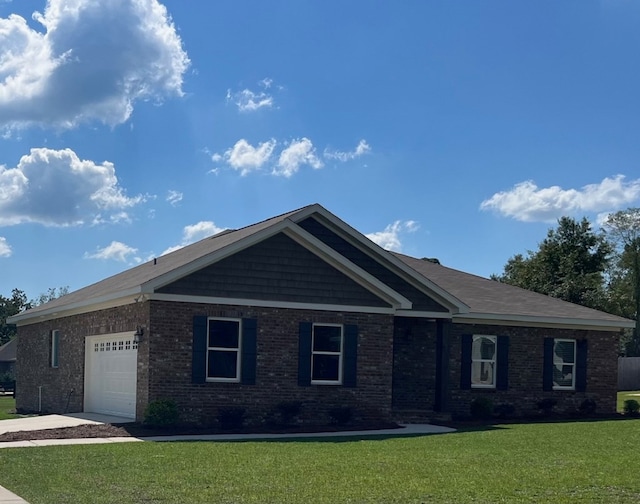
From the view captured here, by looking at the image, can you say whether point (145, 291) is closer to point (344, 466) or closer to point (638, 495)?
point (344, 466)

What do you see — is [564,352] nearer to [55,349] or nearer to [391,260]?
[391,260]

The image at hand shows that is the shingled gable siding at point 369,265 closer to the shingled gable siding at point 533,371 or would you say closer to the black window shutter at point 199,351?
the shingled gable siding at point 533,371

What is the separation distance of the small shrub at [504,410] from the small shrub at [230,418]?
8.53 metres

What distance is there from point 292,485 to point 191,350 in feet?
30.0

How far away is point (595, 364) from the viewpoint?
27.1 meters

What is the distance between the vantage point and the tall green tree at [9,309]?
77.8 m

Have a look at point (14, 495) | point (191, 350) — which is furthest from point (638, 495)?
point (191, 350)

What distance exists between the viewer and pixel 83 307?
2497 centimetres

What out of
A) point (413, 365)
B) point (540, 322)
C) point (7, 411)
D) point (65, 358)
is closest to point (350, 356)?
point (413, 365)

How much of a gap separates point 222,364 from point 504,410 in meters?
9.20

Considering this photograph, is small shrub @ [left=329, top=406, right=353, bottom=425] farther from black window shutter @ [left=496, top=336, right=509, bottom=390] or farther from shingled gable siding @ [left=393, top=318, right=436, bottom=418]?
black window shutter @ [left=496, top=336, right=509, bottom=390]

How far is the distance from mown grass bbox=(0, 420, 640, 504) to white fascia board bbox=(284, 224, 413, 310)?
16.9 feet

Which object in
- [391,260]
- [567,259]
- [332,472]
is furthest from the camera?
[567,259]

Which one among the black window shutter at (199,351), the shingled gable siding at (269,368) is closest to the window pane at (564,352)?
the shingled gable siding at (269,368)
